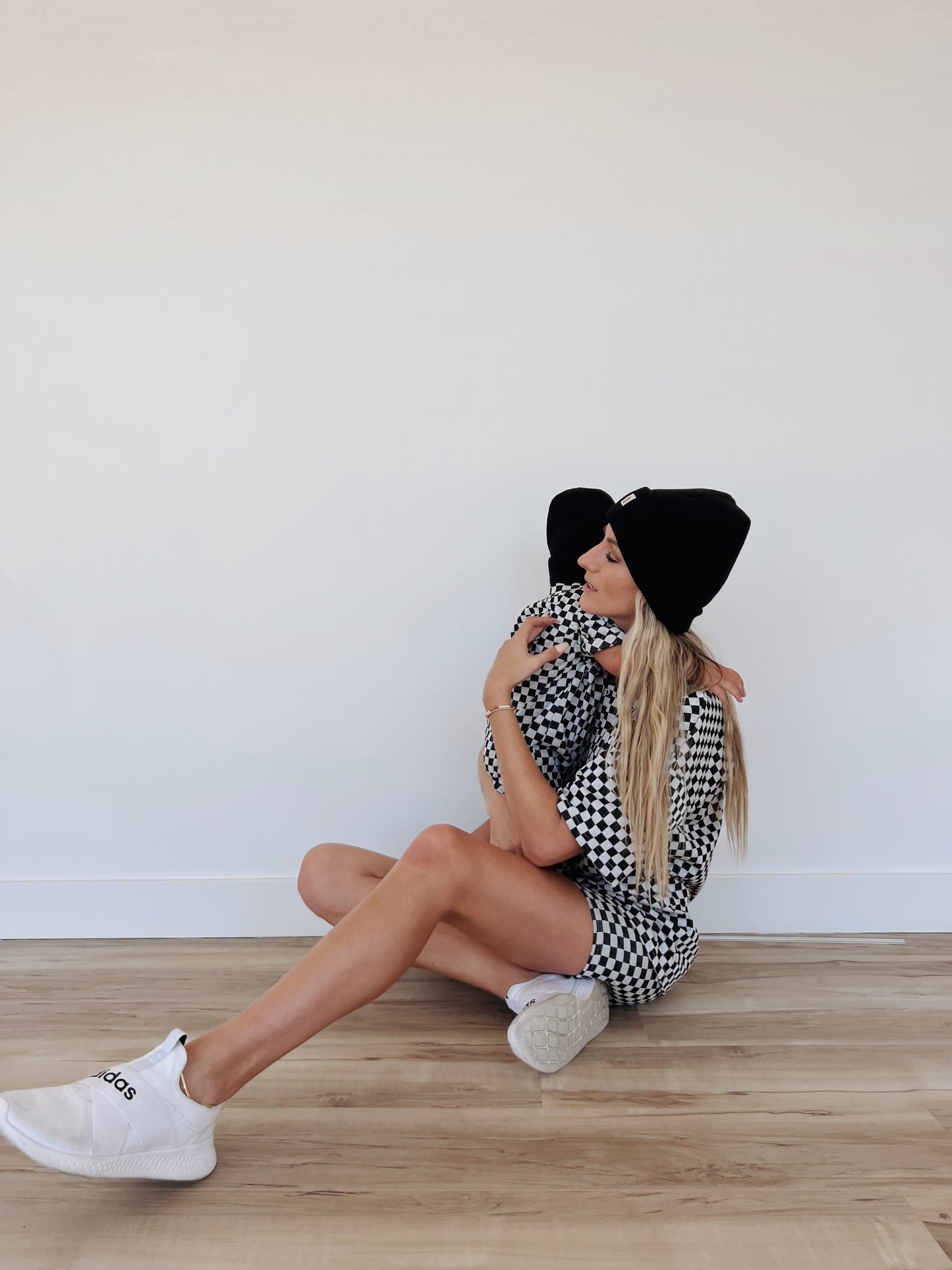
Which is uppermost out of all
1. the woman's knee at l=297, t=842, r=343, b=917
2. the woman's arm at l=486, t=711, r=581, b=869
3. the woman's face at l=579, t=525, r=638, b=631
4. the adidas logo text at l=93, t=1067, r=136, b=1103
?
the woman's face at l=579, t=525, r=638, b=631

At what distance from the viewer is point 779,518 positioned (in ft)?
7.84

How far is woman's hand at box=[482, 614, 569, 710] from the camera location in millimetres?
1745

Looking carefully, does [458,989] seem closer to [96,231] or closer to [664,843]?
[664,843]

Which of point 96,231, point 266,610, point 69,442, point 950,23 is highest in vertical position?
point 950,23

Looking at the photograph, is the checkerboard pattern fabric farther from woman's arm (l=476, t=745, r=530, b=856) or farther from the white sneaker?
the white sneaker

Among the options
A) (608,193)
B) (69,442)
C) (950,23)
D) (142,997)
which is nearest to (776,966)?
(142,997)

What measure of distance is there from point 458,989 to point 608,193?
189 centimetres

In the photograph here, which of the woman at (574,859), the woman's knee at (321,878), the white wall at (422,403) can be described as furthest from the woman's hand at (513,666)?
the white wall at (422,403)

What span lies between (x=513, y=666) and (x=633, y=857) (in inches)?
15.9

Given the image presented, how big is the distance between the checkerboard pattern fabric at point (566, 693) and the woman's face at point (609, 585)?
0.09ft

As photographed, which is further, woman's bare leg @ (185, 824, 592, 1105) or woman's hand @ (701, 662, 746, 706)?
woman's hand @ (701, 662, 746, 706)

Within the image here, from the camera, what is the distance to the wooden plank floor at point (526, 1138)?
120 centimetres

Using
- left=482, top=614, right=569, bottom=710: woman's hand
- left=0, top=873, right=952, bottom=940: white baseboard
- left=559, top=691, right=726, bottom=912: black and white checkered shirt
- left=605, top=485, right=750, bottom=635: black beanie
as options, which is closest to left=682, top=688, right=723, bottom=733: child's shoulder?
left=559, top=691, right=726, bottom=912: black and white checkered shirt

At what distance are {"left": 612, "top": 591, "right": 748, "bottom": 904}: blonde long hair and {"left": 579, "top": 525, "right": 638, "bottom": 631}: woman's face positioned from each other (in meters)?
0.03
